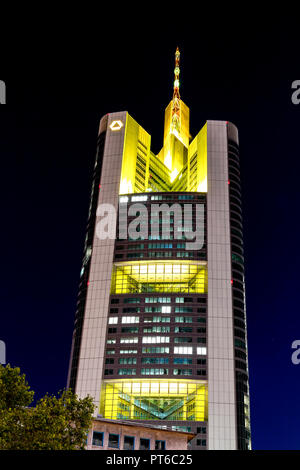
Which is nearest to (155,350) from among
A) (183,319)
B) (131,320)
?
(131,320)

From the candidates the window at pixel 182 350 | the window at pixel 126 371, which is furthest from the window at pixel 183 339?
the window at pixel 126 371

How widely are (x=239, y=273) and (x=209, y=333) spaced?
2745cm

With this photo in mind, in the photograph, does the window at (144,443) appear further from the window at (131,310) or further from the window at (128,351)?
the window at (131,310)

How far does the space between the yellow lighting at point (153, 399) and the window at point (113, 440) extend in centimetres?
7423

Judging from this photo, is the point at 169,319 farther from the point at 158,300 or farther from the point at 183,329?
the point at 158,300

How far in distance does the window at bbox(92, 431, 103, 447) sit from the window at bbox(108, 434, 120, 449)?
4.70ft

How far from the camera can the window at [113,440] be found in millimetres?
88137

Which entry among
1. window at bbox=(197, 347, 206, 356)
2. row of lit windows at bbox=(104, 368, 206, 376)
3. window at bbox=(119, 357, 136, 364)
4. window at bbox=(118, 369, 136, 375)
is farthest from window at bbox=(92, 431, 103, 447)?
window at bbox=(197, 347, 206, 356)

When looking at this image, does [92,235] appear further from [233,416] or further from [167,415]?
[233,416]

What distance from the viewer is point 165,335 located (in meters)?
170

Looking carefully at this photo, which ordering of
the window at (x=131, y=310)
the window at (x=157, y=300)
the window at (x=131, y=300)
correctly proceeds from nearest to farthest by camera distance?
the window at (x=131, y=310) → the window at (x=157, y=300) → the window at (x=131, y=300)

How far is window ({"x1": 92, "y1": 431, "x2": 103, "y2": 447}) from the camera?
3460 inches
